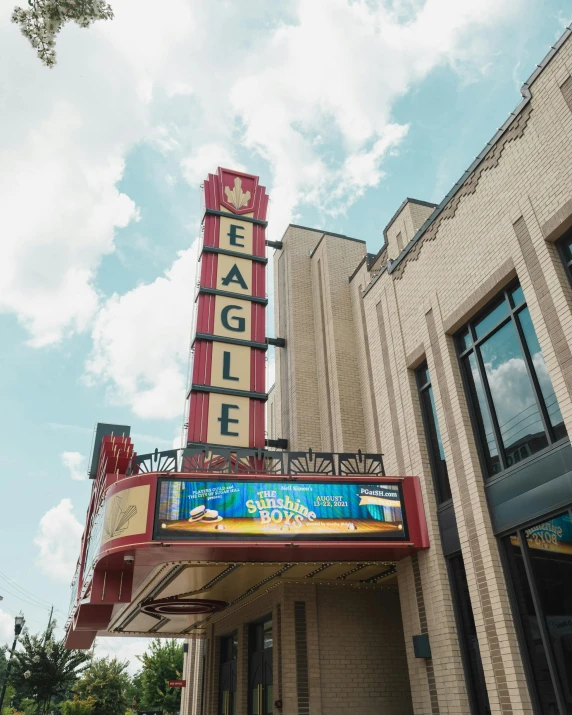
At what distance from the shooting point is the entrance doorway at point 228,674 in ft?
63.5

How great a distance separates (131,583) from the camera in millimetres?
13070

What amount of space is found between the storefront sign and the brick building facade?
3059 mm

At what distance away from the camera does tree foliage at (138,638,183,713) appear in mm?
40375

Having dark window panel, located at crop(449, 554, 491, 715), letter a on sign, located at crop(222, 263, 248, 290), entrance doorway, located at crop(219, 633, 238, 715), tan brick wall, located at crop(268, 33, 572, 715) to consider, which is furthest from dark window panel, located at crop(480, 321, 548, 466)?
entrance doorway, located at crop(219, 633, 238, 715)

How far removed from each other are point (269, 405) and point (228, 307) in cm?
815

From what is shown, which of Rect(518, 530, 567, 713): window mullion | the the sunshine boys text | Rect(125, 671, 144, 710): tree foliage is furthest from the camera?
Rect(125, 671, 144, 710): tree foliage

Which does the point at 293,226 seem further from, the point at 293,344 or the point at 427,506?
the point at 427,506

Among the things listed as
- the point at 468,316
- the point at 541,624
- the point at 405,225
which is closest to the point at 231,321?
the point at 405,225

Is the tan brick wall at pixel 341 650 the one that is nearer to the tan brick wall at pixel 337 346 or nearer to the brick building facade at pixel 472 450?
the brick building facade at pixel 472 450

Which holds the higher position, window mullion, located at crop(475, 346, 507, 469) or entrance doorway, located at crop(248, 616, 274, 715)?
window mullion, located at crop(475, 346, 507, 469)

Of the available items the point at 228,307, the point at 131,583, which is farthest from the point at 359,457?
the point at 228,307

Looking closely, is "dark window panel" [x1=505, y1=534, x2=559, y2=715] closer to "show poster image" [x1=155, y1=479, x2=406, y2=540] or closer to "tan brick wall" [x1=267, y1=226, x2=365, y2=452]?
"show poster image" [x1=155, y1=479, x2=406, y2=540]

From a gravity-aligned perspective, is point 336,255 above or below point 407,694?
above

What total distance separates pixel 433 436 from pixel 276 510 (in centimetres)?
415
